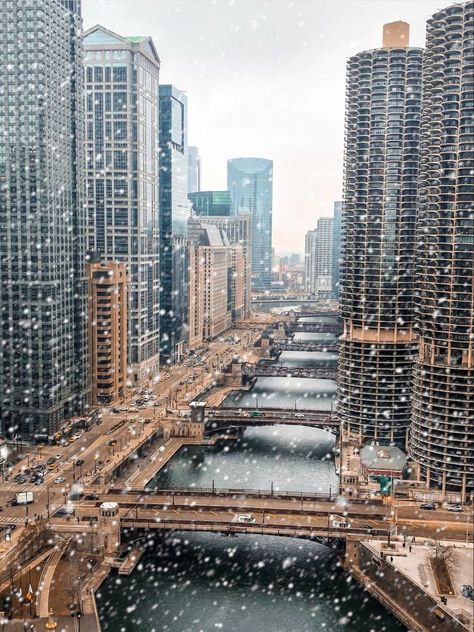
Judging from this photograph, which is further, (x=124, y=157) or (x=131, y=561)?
(x=124, y=157)

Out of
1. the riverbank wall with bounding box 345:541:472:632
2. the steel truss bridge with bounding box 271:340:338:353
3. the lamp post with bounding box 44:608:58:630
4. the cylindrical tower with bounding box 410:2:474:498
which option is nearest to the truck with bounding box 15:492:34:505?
the lamp post with bounding box 44:608:58:630

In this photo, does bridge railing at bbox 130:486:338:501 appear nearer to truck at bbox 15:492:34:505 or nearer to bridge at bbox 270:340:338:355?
truck at bbox 15:492:34:505

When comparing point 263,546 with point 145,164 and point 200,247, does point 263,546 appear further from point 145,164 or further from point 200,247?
point 200,247

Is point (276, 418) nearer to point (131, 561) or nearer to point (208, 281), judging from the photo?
point (131, 561)

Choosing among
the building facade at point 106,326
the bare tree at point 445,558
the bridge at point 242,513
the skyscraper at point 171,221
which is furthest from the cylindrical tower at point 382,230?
the skyscraper at point 171,221

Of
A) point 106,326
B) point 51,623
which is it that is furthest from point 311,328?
point 51,623

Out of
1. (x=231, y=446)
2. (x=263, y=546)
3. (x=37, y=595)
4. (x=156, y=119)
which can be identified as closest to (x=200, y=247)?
(x=156, y=119)
